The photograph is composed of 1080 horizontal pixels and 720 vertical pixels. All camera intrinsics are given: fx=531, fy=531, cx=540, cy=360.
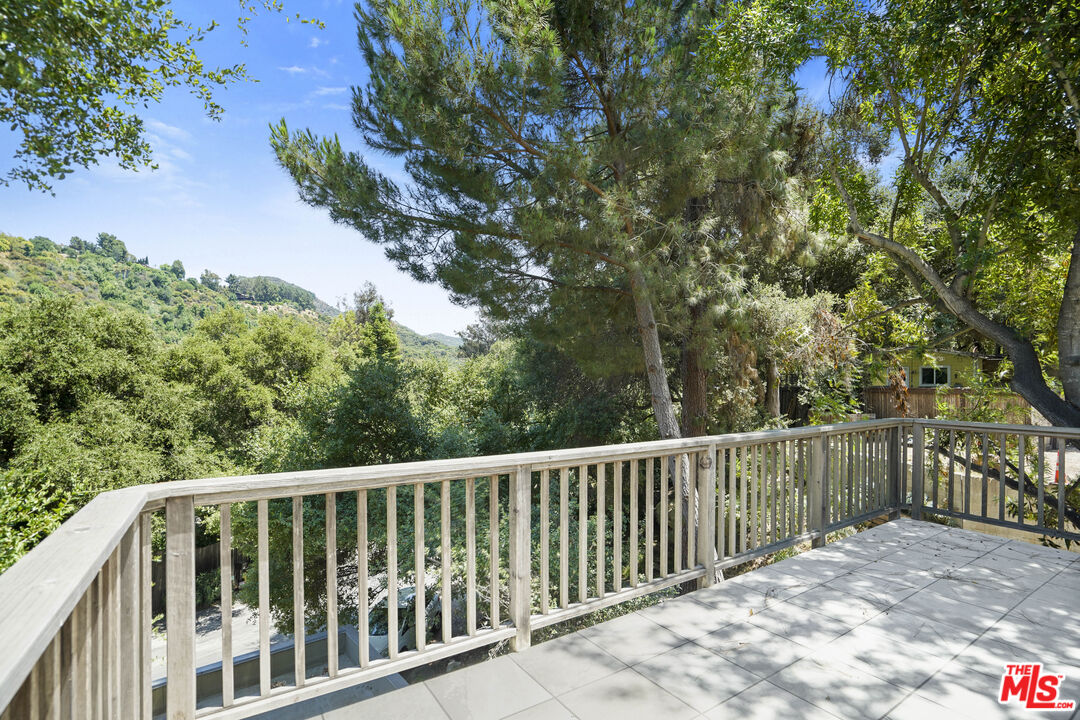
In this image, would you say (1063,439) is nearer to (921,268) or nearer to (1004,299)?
(921,268)

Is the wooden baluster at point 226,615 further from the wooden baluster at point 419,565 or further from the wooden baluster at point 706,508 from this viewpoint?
the wooden baluster at point 706,508

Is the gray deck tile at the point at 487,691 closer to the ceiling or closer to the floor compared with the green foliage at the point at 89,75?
closer to the floor

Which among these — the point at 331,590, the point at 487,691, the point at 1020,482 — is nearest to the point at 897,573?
the point at 487,691

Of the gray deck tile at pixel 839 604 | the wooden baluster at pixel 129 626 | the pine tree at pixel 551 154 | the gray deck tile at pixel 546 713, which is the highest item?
the pine tree at pixel 551 154

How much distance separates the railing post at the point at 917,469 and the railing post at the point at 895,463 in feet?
0.31

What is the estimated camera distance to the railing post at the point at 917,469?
4180mm

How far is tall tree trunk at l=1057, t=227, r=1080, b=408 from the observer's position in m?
4.60

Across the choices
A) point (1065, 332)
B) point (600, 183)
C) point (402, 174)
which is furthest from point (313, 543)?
point (1065, 332)

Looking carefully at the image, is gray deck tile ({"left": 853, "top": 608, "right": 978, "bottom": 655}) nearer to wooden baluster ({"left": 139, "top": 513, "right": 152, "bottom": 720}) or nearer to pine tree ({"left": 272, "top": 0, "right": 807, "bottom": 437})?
wooden baluster ({"left": 139, "top": 513, "right": 152, "bottom": 720})

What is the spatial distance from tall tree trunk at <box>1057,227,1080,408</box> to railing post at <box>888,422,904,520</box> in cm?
176

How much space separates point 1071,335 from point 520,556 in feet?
17.8

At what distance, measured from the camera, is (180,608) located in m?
1.62

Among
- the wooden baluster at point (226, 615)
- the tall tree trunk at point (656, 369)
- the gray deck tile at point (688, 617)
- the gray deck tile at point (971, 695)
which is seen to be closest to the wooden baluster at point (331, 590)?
the wooden baluster at point (226, 615)

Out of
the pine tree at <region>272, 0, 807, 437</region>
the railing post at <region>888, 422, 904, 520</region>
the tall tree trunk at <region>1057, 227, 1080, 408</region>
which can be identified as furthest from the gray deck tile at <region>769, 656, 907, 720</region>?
the pine tree at <region>272, 0, 807, 437</region>
